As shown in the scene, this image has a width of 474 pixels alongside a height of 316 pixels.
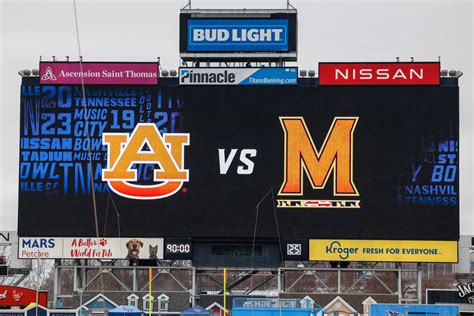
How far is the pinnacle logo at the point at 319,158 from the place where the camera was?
2267 inches

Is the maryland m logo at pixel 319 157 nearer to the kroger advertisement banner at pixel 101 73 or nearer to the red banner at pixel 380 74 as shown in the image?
the red banner at pixel 380 74

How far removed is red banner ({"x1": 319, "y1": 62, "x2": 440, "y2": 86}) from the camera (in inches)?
2285

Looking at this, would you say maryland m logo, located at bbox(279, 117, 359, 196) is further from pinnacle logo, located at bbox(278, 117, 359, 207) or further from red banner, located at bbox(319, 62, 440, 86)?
red banner, located at bbox(319, 62, 440, 86)

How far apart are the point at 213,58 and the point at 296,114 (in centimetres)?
512

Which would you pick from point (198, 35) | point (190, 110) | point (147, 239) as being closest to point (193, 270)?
point (147, 239)

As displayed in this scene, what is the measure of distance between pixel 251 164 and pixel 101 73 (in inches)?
328

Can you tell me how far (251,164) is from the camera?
57.8 meters

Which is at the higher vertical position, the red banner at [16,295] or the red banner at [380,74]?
the red banner at [380,74]

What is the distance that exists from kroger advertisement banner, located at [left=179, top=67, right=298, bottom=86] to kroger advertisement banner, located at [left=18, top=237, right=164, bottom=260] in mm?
7695

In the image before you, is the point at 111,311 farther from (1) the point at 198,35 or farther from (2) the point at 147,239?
(1) the point at 198,35

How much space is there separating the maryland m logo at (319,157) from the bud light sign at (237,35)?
4093 mm

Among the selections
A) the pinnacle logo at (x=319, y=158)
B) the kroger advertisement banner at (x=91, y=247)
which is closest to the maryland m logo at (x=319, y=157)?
the pinnacle logo at (x=319, y=158)

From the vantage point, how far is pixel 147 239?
5844cm

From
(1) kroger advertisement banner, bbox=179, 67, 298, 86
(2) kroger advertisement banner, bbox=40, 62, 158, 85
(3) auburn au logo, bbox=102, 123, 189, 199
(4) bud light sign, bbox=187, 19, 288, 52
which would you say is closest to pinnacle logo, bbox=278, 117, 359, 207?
(1) kroger advertisement banner, bbox=179, 67, 298, 86
